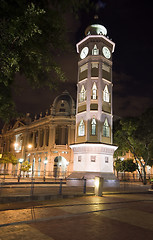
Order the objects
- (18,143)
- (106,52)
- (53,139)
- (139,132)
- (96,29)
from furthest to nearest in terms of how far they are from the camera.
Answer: (18,143), (53,139), (139,132), (96,29), (106,52)

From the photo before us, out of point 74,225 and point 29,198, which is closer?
point 74,225

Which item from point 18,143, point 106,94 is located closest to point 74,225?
point 106,94

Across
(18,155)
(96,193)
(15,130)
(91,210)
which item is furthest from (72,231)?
(15,130)

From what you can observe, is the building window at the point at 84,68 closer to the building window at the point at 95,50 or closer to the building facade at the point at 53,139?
the building window at the point at 95,50

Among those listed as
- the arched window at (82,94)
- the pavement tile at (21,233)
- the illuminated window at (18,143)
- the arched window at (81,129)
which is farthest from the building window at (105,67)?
the illuminated window at (18,143)

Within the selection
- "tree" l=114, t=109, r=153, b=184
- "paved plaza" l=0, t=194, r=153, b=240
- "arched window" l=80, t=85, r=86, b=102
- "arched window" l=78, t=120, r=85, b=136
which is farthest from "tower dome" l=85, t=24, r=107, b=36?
"paved plaza" l=0, t=194, r=153, b=240

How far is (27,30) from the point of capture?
707cm

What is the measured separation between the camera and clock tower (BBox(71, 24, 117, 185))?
26.3 m

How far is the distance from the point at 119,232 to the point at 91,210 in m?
3.56

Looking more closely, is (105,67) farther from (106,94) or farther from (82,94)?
(82,94)

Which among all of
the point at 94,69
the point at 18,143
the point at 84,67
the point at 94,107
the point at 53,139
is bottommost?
the point at 53,139

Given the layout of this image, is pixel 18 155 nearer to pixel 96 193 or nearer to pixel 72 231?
pixel 96 193

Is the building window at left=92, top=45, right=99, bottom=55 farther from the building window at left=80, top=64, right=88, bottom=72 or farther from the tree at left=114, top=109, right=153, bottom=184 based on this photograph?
the tree at left=114, top=109, right=153, bottom=184

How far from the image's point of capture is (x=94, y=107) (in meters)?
28.1
